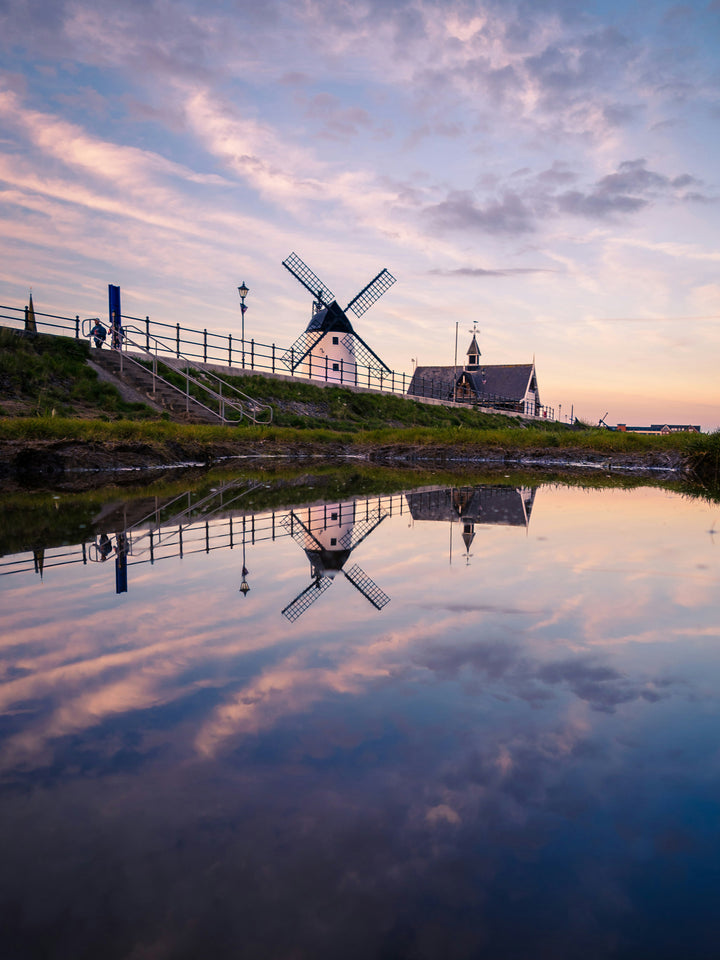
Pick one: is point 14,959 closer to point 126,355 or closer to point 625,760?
point 625,760

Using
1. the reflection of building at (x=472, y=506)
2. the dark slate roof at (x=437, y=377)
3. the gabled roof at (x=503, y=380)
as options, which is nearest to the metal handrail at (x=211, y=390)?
the reflection of building at (x=472, y=506)

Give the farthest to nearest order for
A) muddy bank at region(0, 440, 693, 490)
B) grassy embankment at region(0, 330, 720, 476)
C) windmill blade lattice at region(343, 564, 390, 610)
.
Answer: grassy embankment at region(0, 330, 720, 476)
muddy bank at region(0, 440, 693, 490)
windmill blade lattice at region(343, 564, 390, 610)

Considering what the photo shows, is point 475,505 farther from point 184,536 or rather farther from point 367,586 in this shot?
point 367,586

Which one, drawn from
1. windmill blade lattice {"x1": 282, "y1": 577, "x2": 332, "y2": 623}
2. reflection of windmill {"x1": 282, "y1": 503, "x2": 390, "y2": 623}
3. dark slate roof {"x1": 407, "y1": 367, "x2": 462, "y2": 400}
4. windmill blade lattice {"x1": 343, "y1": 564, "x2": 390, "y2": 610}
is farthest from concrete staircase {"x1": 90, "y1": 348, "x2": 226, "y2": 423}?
dark slate roof {"x1": 407, "y1": 367, "x2": 462, "y2": 400}

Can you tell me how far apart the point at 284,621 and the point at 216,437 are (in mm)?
15327

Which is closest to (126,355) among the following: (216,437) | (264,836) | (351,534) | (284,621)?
(216,437)

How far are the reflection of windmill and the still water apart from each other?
62mm

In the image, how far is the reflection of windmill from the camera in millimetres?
4172

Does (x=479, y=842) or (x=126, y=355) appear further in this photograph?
(x=126, y=355)

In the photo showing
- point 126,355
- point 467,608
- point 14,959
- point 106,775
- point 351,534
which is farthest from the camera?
point 126,355

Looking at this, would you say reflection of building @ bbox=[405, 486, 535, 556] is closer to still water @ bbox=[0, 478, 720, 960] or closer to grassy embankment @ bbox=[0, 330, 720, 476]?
still water @ bbox=[0, 478, 720, 960]

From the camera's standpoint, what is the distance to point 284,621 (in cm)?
359

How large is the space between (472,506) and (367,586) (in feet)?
16.0

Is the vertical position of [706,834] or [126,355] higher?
[126,355]
